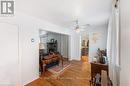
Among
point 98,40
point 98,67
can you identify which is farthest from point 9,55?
point 98,40

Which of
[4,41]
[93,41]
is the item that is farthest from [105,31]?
[4,41]

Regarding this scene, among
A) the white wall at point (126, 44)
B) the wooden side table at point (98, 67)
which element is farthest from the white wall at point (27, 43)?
the white wall at point (126, 44)

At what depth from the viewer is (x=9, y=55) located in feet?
9.43

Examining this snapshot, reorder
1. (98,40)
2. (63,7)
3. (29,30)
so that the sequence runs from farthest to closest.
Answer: (98,40) < (29,30) < (63,7)

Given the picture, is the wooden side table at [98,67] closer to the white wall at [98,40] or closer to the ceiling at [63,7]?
the ceiling at [63,7]

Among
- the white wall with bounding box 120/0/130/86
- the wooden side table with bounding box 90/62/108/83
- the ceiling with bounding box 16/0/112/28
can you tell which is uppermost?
the ceiling with bounding box 16/0/112/28

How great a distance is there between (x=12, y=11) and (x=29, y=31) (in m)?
0.89

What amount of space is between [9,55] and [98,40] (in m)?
5.27

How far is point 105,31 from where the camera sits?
6.45 metres

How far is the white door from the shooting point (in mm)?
2686

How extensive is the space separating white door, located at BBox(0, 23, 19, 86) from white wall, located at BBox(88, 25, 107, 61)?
4.89m

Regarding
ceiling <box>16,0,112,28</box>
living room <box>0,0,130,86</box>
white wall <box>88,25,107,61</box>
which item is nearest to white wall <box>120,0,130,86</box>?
living room <box>0,0,130,86</box>

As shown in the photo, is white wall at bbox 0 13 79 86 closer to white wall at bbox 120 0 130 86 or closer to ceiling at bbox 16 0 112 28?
ceiling at bbox 16 0 112 28

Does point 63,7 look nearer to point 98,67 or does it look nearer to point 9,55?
point 9,55
